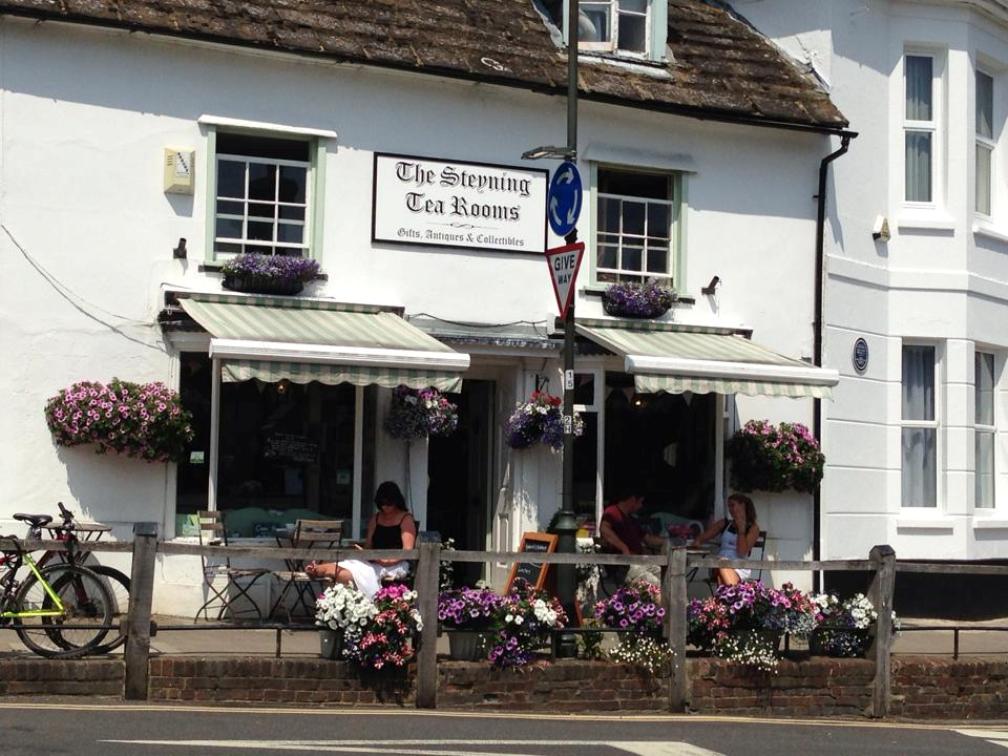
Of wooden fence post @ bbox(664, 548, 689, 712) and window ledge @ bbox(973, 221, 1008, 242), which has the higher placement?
window ledge @ bbox(973, 221, 1008, 242)

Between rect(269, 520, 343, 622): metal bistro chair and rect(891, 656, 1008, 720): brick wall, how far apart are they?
17.3 feet

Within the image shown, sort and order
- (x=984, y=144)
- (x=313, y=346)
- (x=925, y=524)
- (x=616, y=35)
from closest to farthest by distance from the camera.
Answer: (x=313, y=346)
(x=616, y=35)
(x=925, y=524)
(x=984, y=144)

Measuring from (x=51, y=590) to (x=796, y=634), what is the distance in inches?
232

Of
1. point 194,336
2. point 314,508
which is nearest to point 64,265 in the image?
point 194,336

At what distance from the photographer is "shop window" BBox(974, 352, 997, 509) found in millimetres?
20109

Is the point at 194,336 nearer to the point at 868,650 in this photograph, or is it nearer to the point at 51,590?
the point at 51,590

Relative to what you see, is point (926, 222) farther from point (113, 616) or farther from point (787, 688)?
point (113, 616)

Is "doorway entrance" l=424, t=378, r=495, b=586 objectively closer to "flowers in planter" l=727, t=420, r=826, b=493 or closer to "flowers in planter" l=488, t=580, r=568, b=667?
"flowers in planter" l=727, t=420, r=826, b=493

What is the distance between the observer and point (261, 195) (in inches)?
627

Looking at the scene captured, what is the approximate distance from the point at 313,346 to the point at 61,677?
4.25 metres

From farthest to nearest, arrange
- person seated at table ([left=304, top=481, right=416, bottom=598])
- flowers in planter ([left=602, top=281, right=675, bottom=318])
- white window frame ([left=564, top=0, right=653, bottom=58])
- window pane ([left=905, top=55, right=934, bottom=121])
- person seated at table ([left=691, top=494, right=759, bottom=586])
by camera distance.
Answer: window pane ([left=905, top=55, right=934, bottom=121])
white window frame ([left=564, top=0, right=653, bottom=58])
flowers in planter ([left=602, top=281, right=675, bottom=318])
person seated at table ([left=691, top=494, right=759, bottom=586])
person seated at table ([left=304, top=481, right=416, bottom=598])

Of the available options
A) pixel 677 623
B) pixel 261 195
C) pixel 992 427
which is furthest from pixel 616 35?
pixel 677 623

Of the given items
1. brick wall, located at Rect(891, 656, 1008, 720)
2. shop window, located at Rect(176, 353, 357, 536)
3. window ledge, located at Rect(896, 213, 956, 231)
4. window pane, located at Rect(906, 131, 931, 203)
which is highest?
window pane, located at Rect(906, 131, 931, 203)

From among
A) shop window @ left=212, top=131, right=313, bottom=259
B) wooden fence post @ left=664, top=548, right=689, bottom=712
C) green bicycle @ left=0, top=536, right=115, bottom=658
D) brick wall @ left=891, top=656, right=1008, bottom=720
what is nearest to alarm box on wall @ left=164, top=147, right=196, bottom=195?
shop window @ left=212, top=131, right=313, bottom=259
